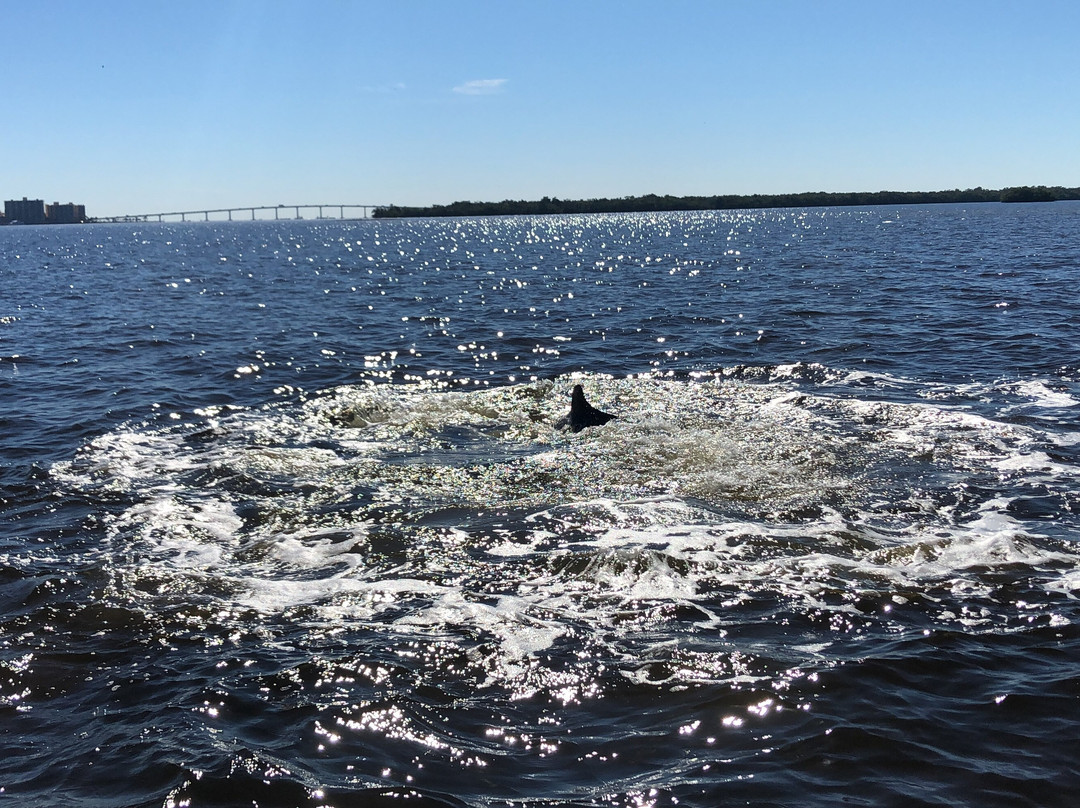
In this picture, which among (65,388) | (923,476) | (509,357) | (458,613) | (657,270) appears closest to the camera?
(458,613)

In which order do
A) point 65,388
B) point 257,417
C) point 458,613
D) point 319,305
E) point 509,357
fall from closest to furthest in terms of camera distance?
point 458,613, point 257,417, point 65,388, point 509,357, point 319,305

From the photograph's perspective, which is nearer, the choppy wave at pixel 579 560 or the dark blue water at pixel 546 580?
the dark blue water at pixel 546 580

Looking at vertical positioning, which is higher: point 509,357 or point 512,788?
point 509,357

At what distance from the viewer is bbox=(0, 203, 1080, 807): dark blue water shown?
6.54 m

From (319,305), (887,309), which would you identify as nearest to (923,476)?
(887,309)

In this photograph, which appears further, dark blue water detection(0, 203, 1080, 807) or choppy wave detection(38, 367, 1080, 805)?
choppy wave detection(38, 367, 1080, 805)

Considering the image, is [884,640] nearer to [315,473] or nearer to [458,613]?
[458,613]

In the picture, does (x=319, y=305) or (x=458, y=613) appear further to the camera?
(x=319, y=305)

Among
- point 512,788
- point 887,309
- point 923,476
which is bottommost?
point 512,788

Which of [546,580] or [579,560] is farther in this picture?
[579,560]

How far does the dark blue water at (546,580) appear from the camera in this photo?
6.54 meters

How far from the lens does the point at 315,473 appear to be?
14430 mm

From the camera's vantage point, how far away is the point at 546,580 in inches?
392

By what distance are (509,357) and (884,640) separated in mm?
18450
